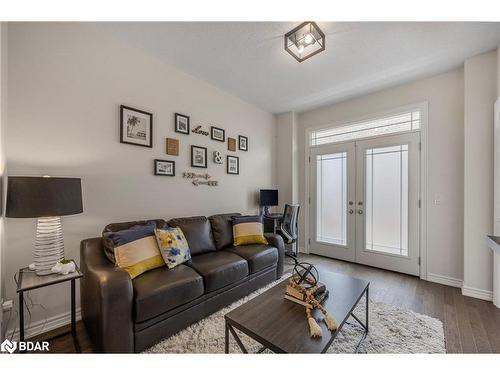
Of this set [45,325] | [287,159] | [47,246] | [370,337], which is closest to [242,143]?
[287,159]

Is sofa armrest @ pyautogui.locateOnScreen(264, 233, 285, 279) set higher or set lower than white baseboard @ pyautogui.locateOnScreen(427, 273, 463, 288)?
higher

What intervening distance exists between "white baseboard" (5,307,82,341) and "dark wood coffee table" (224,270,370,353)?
163cm

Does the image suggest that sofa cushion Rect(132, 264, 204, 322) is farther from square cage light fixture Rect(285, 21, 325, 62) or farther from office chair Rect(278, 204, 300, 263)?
square cage light fixture Rect(285, 21, 325, 62)

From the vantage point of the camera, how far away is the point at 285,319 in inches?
50.5

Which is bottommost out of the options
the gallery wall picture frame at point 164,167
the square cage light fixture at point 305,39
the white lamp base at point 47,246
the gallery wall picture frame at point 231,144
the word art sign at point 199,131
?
the white lamp base at point 47,246

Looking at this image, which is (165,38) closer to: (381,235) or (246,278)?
(246,278)

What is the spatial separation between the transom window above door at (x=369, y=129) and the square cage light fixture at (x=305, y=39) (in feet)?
5.76

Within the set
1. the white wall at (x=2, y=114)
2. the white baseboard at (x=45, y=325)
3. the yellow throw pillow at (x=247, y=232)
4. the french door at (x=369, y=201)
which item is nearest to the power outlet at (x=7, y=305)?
the white wall at (x=2, y=114)

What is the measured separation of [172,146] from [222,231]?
1258 millimetres

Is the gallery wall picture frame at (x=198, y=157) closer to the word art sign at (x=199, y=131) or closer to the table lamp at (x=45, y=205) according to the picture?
the word art sign at (x=199, y=131)

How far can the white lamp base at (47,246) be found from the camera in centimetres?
154

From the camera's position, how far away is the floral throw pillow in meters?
1.96

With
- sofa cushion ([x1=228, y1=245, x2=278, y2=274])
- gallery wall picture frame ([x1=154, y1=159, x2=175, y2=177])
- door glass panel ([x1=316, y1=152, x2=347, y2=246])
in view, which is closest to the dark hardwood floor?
door glass panel ([x1=316, y1=152, x2=347, y2=246])

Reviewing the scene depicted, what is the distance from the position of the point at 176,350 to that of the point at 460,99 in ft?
13.4
